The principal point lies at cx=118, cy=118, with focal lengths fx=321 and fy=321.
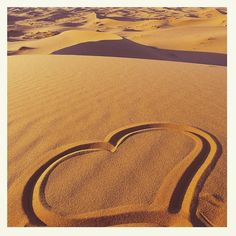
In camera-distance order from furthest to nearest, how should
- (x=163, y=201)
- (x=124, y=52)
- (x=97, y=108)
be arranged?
(x=124, y=52) → (x=97, y=108) → (x=163, y=201)

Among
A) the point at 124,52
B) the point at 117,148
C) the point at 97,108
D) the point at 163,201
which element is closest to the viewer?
the point at 163,201

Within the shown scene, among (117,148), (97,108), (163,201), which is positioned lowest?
(163,201)

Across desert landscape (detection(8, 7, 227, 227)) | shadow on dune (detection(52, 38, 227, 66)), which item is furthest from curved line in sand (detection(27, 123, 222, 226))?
shadow on dune (detection(52, 38, 227, 66))

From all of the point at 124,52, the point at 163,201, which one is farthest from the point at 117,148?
the point at 124,52

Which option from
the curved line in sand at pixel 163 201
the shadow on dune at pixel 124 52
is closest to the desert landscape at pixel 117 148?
the curved line in sand at pixel 163 201

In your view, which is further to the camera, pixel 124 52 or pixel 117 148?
pixel 124 52

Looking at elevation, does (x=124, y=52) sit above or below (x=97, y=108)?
above

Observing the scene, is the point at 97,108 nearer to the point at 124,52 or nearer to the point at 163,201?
the point at 163,201

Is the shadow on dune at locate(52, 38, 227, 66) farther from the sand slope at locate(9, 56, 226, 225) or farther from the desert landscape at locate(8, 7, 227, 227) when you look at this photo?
the desert landscape at locate(8, 7, 227, 227)
